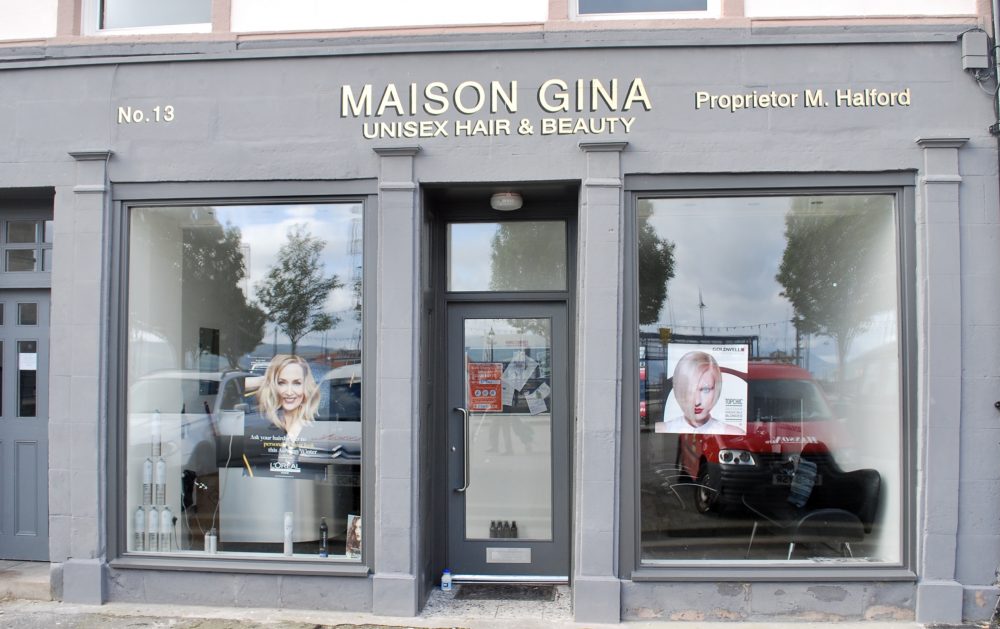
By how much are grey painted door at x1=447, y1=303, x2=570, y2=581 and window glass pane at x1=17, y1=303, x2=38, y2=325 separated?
340 cm

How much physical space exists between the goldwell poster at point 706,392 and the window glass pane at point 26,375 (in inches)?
199

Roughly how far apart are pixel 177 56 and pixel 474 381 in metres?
3.36

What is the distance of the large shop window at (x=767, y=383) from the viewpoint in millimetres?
5168

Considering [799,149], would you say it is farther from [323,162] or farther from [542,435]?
[323,162]

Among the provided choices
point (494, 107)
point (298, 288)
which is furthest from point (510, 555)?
point (494, 107)

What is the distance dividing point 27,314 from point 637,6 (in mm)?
5479

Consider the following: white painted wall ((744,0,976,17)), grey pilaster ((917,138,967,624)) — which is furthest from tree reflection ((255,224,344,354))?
grey pilaster ((917,138,967,624))

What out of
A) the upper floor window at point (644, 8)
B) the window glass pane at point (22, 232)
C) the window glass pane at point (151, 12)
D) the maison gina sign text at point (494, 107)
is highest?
the window glass pane at point (151, 12)

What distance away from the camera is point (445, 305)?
5.78 metres

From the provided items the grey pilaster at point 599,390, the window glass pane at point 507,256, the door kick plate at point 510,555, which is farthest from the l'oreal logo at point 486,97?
the door kick plate at point 510,555

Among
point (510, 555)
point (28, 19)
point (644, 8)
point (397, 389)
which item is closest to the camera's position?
point (397, 389)

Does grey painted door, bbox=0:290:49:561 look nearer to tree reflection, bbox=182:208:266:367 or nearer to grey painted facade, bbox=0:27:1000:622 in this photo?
grey painted facade, bbox=0:27:1000:622

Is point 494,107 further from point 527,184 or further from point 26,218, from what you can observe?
point 26,218

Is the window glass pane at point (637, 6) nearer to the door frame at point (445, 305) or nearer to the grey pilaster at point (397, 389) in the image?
the door frame at point (445, 305)
